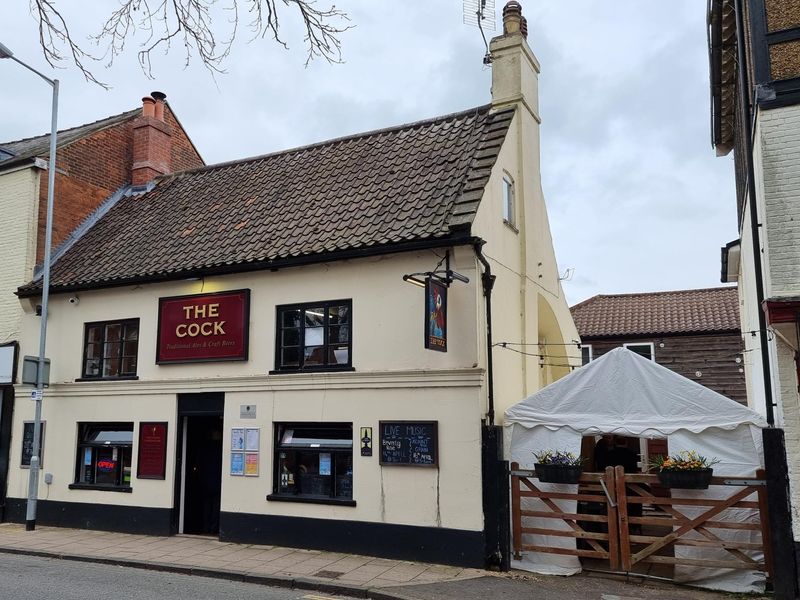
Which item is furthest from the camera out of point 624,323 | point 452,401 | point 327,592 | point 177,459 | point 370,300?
point 624,323

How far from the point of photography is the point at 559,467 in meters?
10.1

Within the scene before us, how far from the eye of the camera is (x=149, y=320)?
1398cm

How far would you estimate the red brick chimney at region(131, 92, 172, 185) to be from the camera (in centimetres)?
1823

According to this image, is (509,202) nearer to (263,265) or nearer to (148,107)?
(263,265)

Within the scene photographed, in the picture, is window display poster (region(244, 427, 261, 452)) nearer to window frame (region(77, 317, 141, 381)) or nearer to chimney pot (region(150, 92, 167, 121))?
window frame (region(77, 317, 141, 381))

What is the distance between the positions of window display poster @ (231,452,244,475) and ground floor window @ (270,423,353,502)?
0.68 meters

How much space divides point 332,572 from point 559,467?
3.60 meters

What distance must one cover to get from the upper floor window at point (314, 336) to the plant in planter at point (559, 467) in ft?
11.6

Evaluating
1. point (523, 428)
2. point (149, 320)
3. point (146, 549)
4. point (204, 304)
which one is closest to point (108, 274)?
point (149, 320)

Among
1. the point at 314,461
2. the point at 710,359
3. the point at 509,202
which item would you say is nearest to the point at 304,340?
Result: the point at 314,461

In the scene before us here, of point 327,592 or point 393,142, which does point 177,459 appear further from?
point 393,142

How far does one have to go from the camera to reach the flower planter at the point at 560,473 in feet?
33.0

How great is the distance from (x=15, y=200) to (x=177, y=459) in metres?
7.53

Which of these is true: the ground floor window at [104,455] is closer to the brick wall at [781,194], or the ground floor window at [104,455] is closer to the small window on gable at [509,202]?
the small window on gable at [509,202]
